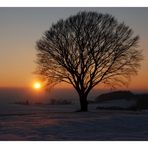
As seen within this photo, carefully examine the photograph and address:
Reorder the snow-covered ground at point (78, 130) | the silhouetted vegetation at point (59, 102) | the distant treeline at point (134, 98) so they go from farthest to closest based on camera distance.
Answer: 1. the silhouetted vegetation at point (59, 102)
2. the distant treeline at point (134, 98)
3. the snow-covered ground at point (78, 130)

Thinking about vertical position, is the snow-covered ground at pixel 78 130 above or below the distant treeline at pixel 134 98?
below

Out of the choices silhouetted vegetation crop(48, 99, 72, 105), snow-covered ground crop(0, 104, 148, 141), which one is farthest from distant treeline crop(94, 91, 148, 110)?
snow-covered ground crop(0, 104, 148, 141)

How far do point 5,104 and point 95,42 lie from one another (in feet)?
25.2

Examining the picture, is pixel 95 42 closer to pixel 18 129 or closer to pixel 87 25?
pixel 87 25

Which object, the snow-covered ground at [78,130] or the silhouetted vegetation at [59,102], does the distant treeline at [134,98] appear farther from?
the snow-covered ground at [78,130]

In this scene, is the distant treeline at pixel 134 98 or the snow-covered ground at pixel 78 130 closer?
the snow-covered ground at pixel 78 130

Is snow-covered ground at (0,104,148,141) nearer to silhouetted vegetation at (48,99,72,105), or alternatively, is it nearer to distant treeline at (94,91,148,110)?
distant treeline at (94,91,148,110)

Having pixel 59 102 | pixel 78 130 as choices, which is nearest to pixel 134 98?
pixel 59 102

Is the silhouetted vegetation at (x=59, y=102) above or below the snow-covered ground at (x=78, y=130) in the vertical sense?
above

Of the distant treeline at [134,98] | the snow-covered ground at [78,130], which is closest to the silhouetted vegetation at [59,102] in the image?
the distant treeline at [134,98]

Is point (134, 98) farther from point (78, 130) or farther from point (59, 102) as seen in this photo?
point (78, 130)

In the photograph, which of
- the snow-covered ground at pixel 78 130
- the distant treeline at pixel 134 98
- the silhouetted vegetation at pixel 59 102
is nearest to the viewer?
the snow-covered ground at pixel 78 130
